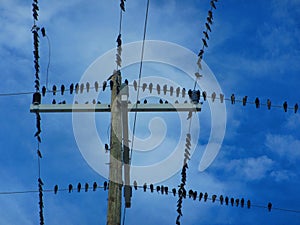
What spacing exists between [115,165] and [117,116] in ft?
2.95

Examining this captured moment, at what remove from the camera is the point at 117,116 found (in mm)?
10172

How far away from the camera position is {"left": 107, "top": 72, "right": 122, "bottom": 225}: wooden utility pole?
9508 millimetres

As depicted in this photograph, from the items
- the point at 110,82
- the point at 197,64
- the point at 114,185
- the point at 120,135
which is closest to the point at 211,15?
the point at 197,64

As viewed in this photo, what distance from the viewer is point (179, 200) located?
41.2 ft

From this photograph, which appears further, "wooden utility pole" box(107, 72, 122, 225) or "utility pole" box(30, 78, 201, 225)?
"utility pole" box(30, 78, 201, 225)

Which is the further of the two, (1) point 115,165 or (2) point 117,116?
(2) point 117,116

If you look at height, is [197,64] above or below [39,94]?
above

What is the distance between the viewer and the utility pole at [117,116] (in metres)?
9.67

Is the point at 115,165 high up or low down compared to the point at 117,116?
down

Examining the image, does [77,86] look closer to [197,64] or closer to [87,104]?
[87,104]

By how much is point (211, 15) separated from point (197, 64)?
1047 mm

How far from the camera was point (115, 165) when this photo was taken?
984 cm

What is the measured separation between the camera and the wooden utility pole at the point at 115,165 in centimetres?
951

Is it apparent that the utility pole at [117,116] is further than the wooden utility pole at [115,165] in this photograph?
Yes
